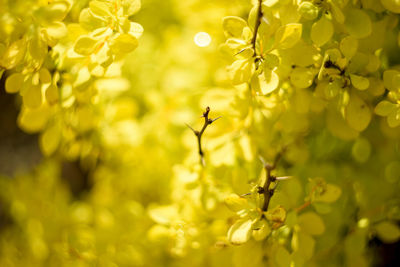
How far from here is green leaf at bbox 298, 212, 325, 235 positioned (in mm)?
705

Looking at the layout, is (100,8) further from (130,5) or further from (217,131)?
(217,131)

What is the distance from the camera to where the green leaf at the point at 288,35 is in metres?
0.58

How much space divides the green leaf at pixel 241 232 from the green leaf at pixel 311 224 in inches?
6.9

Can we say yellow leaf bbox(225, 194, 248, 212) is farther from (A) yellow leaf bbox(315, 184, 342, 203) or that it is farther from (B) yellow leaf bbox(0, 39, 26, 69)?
(B) yellow leaf bbox(0, 39, 26, 69)

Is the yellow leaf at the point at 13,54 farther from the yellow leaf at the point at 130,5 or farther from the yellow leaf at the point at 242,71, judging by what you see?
the yellow leaf at the point at 242,71

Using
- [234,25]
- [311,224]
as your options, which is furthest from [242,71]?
[311,224]

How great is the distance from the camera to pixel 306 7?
582 millimetres

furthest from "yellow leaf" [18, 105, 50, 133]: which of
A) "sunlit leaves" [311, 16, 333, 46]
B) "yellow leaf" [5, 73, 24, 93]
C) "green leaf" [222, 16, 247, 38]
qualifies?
"sunlit leaves" [311, 16, 333, 46]

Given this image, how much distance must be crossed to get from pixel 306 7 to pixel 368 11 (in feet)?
0.66

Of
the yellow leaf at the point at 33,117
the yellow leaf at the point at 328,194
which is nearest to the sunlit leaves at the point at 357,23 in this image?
the yellow leaf at the point at 328,194

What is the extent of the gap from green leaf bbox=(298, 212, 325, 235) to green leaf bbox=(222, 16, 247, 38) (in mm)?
373

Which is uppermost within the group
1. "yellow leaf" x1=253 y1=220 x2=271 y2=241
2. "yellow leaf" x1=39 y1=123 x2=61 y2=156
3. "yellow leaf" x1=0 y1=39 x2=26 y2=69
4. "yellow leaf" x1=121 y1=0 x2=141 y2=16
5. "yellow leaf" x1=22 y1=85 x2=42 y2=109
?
"yellow leaf" x1=121 y1=0 x2=141 y2=16

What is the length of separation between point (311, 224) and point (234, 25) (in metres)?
0.41

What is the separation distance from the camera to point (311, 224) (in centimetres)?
71
